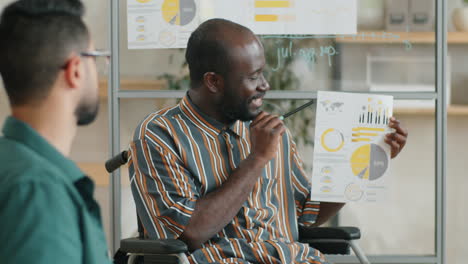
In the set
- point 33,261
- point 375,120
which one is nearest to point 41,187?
point 33,261

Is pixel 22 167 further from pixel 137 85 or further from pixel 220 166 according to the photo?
pixel 137 85

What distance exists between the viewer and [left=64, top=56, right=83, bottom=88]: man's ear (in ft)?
3.64

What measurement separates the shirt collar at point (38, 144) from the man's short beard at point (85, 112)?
0.30ft

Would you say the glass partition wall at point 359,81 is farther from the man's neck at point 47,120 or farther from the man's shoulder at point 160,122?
the man's neck at point 47,120

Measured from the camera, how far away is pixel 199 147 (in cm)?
210

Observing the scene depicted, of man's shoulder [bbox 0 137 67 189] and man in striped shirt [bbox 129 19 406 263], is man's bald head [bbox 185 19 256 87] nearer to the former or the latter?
man in striped shirt [bbox 129 19 406 263]

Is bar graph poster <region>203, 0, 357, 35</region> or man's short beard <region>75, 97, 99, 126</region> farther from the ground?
bar graph poster <region>203, 0, 357, 35</region>

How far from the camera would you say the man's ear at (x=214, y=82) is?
2131mm

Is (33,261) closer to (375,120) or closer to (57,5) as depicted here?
(57,5)

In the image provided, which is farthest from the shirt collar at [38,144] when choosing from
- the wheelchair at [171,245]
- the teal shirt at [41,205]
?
the wheelchair at [171,245]

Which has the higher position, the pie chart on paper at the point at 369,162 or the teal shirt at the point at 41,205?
the teal shirt at the point at 41,205

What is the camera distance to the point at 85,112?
115 cm

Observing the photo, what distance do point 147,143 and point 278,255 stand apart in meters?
0.49

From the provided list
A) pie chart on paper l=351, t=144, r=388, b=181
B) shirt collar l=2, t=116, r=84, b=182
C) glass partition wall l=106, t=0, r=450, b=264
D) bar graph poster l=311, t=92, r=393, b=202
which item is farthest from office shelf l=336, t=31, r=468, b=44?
shirt collar l=2, t=116, r=84, b=182
